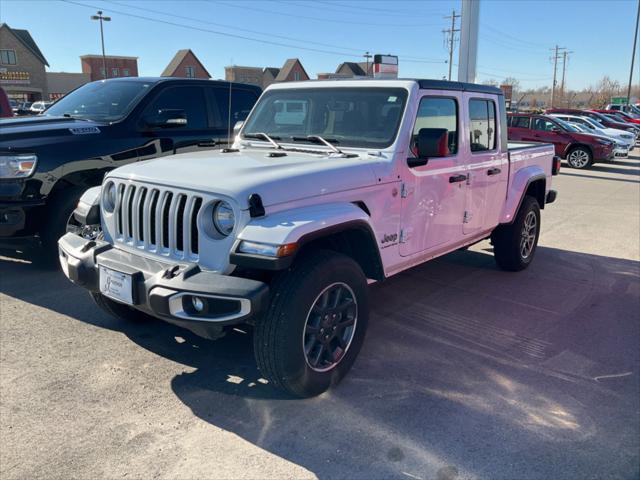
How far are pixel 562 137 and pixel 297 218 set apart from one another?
17444 mm

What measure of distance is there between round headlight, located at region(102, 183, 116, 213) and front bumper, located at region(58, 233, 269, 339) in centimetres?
58

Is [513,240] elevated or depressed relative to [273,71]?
depressed

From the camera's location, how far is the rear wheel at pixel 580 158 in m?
17.7

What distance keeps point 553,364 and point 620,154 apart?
17.8 metres

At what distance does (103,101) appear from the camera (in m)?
6.33

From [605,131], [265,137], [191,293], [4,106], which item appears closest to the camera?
[191,293]

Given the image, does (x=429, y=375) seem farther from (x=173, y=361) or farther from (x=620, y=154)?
(x=620, y=154)

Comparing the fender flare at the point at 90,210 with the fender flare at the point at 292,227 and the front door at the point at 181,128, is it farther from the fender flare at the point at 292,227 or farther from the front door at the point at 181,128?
the front door at the point at 181,128

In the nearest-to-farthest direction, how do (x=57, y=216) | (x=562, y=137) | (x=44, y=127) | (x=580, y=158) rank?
1. (x=57, y=216)
2. (x=44, y=127)
3. (x=580, y=158)
4. (x=562, y=137)

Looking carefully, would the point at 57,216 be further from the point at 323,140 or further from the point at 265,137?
the point at 323,140

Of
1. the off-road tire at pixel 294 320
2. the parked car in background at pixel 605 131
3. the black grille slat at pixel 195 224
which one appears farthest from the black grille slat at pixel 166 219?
the parked car in background at pixel 605 131

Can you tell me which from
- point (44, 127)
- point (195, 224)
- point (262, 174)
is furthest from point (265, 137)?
Answer: point (44, 127)

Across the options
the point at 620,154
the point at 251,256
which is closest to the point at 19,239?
the point at 251,256

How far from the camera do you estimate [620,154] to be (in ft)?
61.9
